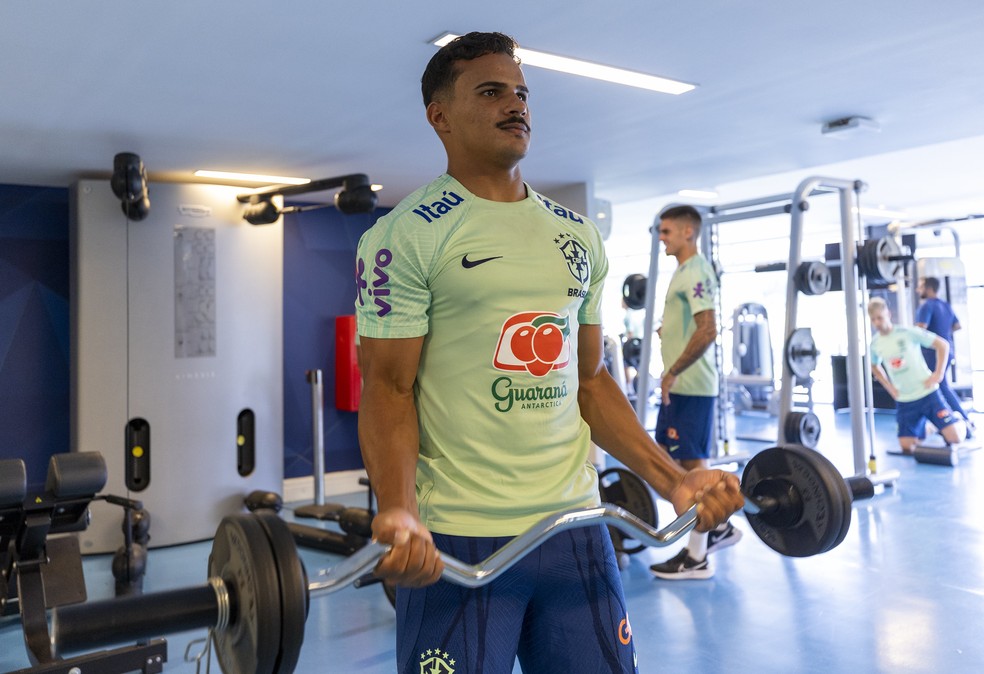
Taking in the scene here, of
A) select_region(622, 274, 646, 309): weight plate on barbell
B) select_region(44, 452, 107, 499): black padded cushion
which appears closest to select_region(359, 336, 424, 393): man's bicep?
select_region(44, 452, 107, 499): black padded cushion

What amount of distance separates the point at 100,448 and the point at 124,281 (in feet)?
3.05

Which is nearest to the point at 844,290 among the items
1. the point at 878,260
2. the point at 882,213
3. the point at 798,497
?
the point at 878,260

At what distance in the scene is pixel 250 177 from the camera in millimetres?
4758

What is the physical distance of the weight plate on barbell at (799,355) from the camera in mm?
4836

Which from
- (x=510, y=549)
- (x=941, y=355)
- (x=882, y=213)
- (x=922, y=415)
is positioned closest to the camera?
(x=510, y=549)

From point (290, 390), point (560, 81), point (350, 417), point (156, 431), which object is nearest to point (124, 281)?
point (156, 431)

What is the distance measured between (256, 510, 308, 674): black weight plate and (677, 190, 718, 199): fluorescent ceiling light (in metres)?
6.21

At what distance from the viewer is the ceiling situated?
250 centimetres

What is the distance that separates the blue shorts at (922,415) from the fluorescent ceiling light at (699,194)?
7.86ft

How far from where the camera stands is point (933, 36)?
9.39ft

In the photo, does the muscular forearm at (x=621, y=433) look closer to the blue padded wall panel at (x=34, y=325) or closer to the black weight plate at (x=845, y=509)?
the black weight plate at (x=845, y=509)

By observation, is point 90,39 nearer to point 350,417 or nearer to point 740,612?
point 740,612

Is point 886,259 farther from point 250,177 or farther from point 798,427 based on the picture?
point 250,177

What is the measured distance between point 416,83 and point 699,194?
450 cm
